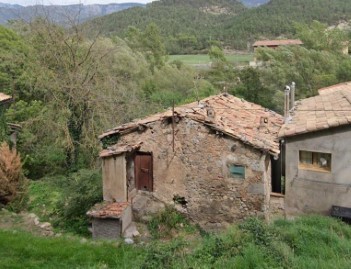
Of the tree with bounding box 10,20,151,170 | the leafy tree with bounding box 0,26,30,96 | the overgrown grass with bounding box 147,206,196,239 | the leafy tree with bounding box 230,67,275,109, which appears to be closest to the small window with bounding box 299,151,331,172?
the overgrown grass with bounding box 147,206,196,239

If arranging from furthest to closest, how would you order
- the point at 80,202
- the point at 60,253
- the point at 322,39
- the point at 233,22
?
1. the point at 233,22
2. the point at 322,39
3. the point at 80,202
4. the point at 60,253

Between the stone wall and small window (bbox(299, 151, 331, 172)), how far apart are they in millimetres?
1179

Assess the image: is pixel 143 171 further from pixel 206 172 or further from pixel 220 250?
pixel 220 250

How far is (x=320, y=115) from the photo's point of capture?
45.8 ft

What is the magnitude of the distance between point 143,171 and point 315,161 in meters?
5.45

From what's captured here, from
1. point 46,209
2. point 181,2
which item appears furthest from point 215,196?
point 181,2

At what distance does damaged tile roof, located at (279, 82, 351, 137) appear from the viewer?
40.9 ft

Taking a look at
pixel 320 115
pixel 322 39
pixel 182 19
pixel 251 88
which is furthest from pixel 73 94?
pixel 182 19

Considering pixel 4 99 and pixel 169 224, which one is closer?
pixel 169 224

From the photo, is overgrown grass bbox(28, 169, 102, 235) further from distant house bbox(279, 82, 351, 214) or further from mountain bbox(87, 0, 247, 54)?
mountain bbox(87, 0, 247, 54)

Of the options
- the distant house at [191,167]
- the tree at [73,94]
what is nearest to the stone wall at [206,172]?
the distant house at [191,167]

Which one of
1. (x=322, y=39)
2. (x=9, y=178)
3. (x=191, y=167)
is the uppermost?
(x=322, y=39)

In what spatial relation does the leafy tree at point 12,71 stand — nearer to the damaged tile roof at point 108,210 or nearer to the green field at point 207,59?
the damaged tile roof at point 108,210

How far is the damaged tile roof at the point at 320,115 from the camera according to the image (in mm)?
12469
